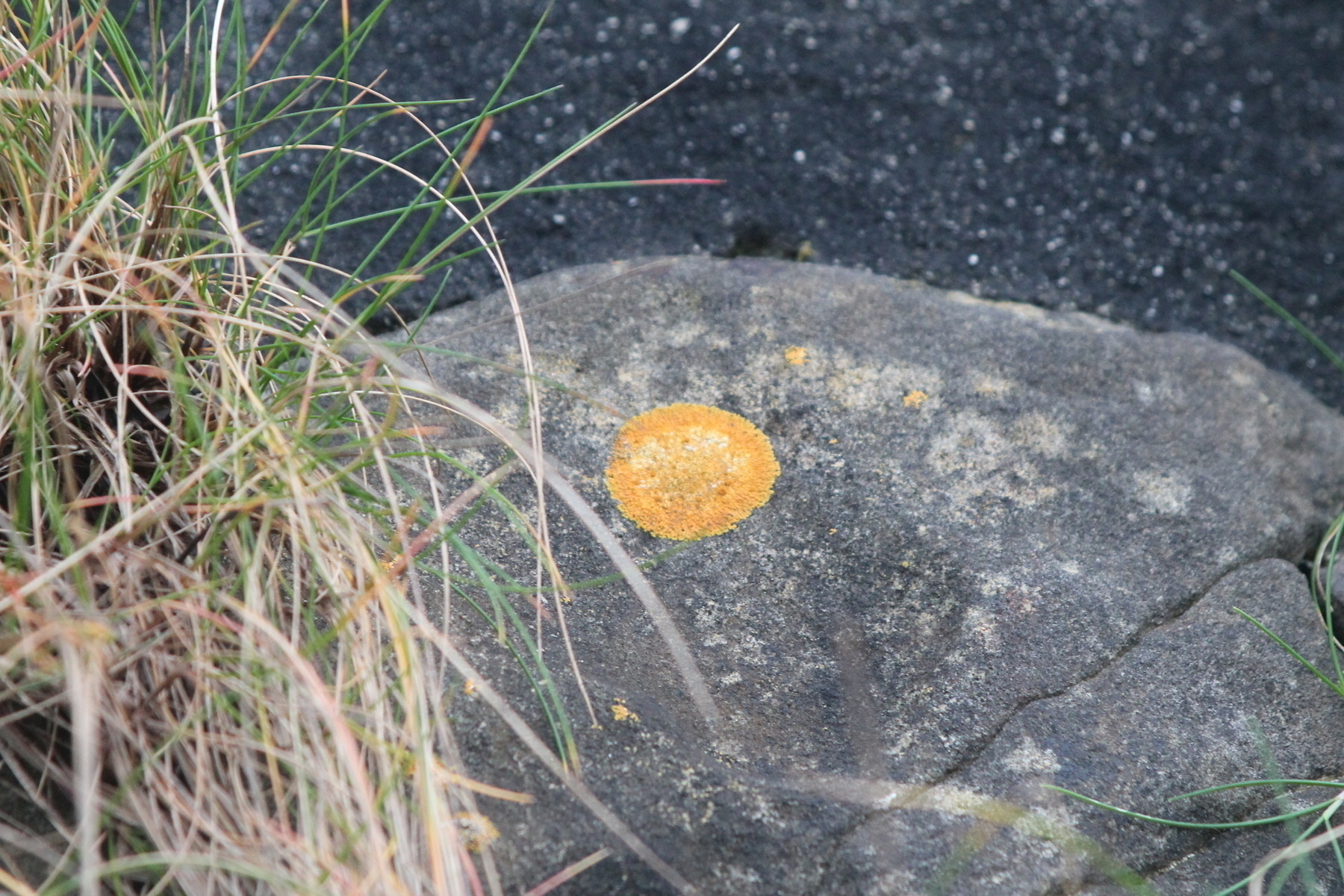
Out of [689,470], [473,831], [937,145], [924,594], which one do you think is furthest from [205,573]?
[937,145]

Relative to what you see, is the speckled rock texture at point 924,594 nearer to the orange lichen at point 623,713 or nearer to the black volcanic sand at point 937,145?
the orange lichen at point 623,713

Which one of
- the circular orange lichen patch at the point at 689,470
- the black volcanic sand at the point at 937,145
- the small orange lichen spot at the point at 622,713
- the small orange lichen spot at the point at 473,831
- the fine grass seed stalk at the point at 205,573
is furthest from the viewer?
the black volcanic sand at the point at 937,145

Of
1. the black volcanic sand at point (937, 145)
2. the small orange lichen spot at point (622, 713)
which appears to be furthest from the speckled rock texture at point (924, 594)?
the black volcanic sand at point (937, 145)

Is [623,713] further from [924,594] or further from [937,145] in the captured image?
[937,145]

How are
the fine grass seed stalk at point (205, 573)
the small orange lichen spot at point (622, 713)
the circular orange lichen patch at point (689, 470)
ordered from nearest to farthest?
the fine grass seed stalk at point (205, 573) → the small orange lichen spot at point (622, 713) → the circular orange lichen patch at point (689, 470)

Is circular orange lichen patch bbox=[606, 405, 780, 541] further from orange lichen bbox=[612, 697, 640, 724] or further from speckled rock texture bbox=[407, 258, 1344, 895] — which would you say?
orange lichen bbox=[612, 697, 640, 724]

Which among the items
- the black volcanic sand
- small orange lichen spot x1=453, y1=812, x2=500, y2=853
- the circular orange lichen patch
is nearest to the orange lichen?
small orange lichen spot x1=453, y1=812, x2=500, y2=853

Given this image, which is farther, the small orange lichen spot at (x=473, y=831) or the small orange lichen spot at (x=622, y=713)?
the small orange lichen spot at (x=622, y=713)
